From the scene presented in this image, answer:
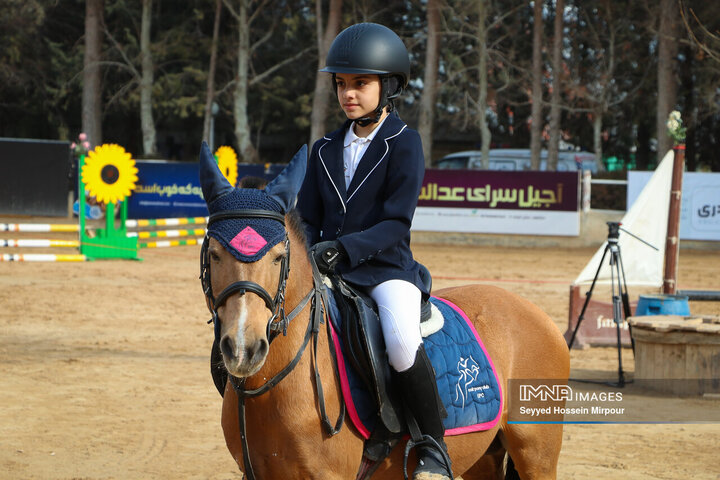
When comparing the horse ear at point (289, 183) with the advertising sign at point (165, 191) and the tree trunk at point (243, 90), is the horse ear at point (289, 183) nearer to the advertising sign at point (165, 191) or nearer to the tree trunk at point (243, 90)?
the advertising sign at point (165, 191)

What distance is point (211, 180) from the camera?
2803 mm

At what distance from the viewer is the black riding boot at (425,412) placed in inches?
125

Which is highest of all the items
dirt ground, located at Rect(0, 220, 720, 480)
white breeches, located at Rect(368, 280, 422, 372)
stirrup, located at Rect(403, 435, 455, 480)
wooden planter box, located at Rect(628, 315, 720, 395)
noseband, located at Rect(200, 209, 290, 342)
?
noseband, located at Rect(200, 209, 290, 342)

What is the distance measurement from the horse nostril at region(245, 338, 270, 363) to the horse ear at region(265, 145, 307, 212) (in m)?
0.50

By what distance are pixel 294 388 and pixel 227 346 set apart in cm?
50

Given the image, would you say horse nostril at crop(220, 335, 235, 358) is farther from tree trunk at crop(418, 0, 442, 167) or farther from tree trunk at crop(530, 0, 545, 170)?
tree trunk at crop(530, 0, 545, 170)

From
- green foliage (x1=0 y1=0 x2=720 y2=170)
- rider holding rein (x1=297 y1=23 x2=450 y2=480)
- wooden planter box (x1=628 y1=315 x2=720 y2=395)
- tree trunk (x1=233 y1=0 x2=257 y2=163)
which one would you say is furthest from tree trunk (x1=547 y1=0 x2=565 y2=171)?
rider holding rein (x1=297 y1=23 x2=450 y2=480)

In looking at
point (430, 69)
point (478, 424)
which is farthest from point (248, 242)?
point (430, 69)

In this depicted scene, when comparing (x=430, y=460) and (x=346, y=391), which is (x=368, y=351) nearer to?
(x=346, y=391)

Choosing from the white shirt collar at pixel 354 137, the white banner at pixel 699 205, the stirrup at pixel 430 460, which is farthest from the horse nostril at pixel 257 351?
the white banner at pixel 699 205

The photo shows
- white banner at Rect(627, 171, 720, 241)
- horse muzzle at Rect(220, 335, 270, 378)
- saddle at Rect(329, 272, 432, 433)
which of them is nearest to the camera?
horse muzzle at Rect(220, 335, 270, 378)

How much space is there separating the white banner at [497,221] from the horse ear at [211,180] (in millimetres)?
17136

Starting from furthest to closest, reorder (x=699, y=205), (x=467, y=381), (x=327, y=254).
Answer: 1. (x=699, y=205)
2. (x=467, y=381)
3. (x=327, y=254)

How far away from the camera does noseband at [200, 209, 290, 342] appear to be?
2.54 m
